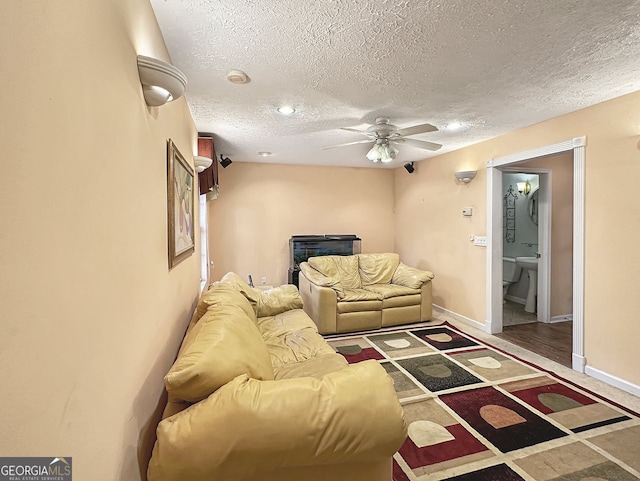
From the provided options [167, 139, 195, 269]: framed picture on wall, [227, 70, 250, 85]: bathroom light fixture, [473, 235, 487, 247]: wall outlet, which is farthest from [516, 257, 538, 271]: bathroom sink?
[167, 139, 195, 269]: framed picture on wall

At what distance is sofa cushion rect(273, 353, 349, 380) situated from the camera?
6.22 feet

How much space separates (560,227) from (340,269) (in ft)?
10.1

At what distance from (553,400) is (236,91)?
342cm

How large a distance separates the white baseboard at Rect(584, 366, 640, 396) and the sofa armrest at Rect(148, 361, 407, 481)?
101 inches

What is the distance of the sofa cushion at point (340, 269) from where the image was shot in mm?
4520

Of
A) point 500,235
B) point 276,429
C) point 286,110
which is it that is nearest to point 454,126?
point 500,235

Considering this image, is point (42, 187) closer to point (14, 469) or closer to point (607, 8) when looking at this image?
point (14, 469)

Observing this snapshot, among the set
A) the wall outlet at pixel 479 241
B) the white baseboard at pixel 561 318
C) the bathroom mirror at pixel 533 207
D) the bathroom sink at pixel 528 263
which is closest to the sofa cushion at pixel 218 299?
the wall outlet at pixel 479 241

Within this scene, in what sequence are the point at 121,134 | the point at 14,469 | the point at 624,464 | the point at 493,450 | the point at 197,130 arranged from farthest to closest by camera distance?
the point at 197,130
the point at 493,450
the point at 624,464
the point at 121,134
the point at 14,469

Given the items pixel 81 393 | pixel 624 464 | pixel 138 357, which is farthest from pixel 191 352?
pixel 624 464

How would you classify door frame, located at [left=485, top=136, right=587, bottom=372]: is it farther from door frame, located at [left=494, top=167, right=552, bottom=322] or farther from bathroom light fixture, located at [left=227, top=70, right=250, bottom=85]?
bathroom light fixture, located at [left=227, top=70, right=250, bottom=85]

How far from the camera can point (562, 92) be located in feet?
7.98

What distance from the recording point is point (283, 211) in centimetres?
532

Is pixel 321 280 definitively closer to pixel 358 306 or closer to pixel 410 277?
pixel 358 306
